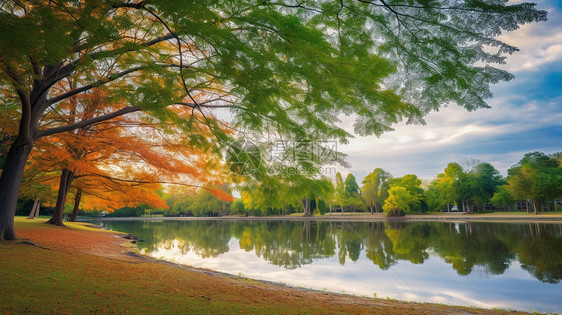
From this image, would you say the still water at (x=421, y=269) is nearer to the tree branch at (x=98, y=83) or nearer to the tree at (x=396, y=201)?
the tree branch at (x=98, y=83)

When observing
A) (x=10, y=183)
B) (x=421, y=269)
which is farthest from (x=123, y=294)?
(x=421, y=269)

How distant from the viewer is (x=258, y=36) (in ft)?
13.2

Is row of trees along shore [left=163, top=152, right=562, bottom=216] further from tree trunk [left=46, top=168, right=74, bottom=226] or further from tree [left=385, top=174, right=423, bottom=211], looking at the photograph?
tree trunk [left=46, top=168, right=74, bottom=226]

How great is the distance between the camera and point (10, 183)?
791 centimetres

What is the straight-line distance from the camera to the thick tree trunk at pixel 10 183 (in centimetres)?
786

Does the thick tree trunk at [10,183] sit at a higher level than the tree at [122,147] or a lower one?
lower

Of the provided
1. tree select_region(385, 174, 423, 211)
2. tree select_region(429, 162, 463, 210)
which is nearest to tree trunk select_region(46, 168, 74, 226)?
tree select_region(385, 174, 423, 211)

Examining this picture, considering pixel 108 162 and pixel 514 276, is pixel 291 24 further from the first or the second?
pixel 108 162

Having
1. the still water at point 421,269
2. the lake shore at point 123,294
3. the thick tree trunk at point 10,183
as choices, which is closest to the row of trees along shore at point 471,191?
the still water at point 421,269

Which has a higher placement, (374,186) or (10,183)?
(374,186)

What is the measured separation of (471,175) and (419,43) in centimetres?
6523

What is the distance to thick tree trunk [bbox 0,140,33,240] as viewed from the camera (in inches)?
310

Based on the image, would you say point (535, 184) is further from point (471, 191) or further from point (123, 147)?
point (123, 147)

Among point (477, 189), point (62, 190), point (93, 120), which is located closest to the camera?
point (93, 120)
